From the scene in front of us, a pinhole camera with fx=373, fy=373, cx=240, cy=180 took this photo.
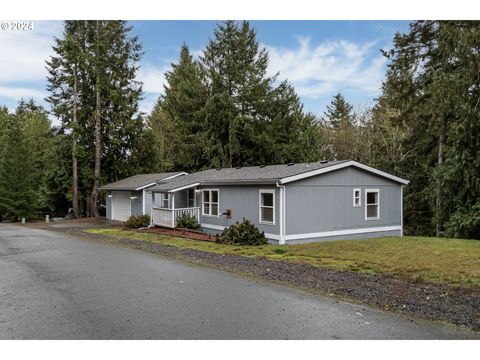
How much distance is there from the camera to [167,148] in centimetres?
3534

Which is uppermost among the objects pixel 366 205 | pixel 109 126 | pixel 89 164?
pixel 109 126

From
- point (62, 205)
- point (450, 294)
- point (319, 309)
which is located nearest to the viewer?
point (319, 309)

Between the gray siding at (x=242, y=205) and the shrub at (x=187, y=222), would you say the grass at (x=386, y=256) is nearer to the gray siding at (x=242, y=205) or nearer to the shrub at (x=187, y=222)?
the gray siding at (x=242, y=205)

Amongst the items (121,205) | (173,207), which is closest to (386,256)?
(173,207)

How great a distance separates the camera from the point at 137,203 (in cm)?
2255

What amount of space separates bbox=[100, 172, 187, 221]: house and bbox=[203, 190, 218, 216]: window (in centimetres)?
524

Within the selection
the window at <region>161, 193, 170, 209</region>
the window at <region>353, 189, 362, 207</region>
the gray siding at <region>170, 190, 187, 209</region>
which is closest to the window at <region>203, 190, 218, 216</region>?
the gray siding at <region>170, 190, 187, 209</region>

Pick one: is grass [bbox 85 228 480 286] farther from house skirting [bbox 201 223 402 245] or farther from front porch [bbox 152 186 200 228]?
front porch [bbox 152 186 200 228]

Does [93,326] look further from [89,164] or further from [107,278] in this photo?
[89,164]

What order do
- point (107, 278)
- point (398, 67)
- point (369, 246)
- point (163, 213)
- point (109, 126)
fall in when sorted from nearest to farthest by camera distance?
point (107, 278)
point (369, 246)
point (163, 213)
point (398, 67)
point (109, 126)

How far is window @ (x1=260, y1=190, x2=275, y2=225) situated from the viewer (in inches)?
539
